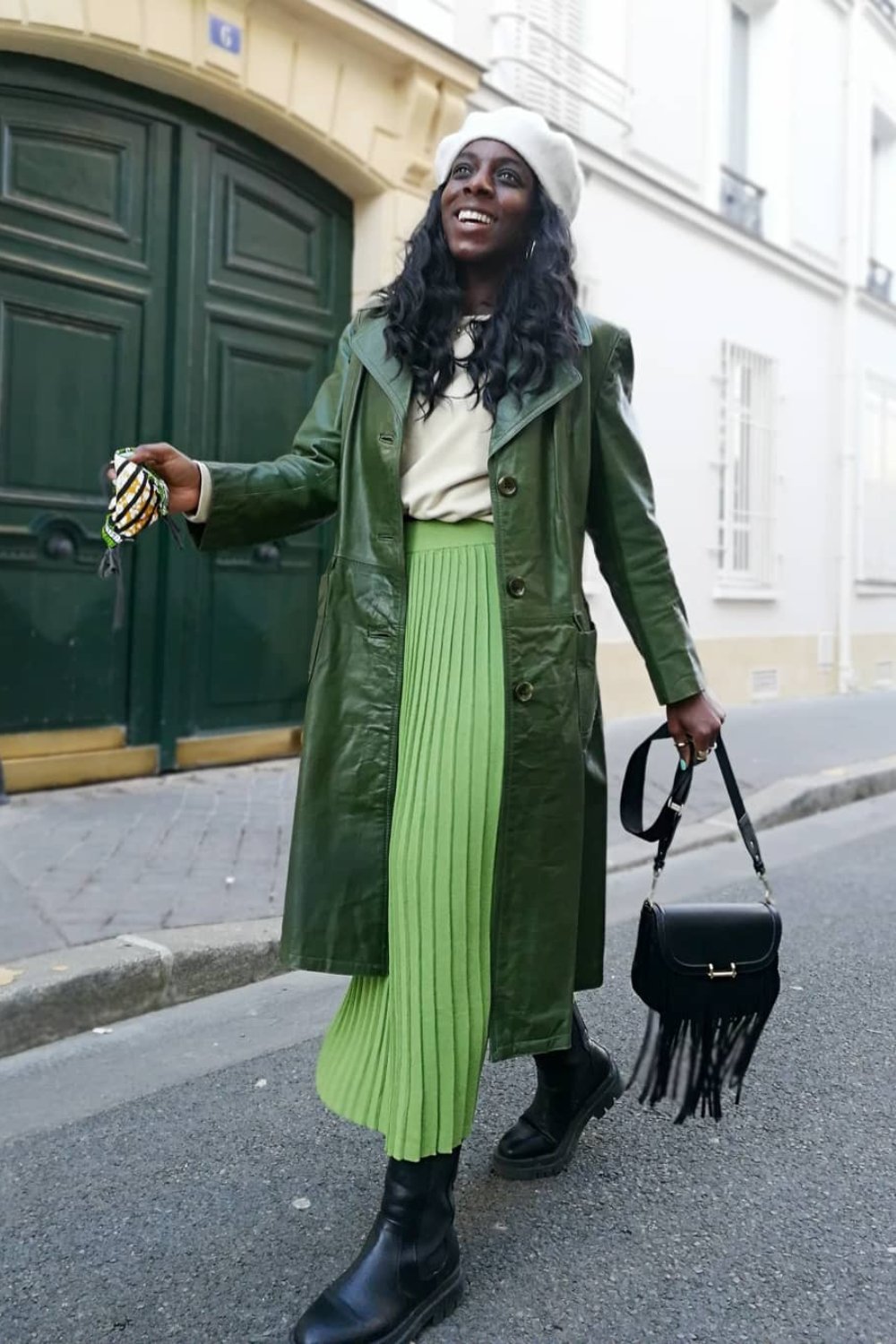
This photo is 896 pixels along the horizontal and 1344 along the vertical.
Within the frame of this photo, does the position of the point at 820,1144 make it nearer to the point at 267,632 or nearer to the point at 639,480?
the point at 639,480

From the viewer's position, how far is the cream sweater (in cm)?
198

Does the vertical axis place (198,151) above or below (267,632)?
above

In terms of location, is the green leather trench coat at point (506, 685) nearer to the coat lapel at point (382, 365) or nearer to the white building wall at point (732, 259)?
the coat lapel at point (382, 365)

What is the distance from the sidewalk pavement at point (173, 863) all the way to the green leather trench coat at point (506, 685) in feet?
5.22

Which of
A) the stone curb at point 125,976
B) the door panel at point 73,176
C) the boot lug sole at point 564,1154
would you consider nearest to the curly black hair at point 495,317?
the boot lug sole at point 564,1154

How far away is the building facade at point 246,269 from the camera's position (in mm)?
5801

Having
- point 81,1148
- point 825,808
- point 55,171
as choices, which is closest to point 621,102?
point 55,171

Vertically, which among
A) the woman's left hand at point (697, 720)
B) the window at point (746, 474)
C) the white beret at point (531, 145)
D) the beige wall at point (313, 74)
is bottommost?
the woman's left hand at point (697, 720)

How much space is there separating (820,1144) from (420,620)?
149 cm

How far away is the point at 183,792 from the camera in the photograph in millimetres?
5891

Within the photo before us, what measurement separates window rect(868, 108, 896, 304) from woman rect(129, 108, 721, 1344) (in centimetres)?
1319

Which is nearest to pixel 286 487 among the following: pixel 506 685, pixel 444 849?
pixel 506 685

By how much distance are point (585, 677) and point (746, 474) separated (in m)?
9.80

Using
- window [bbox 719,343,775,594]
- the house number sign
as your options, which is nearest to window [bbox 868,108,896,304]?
window [bbox 719,343,775,594]
